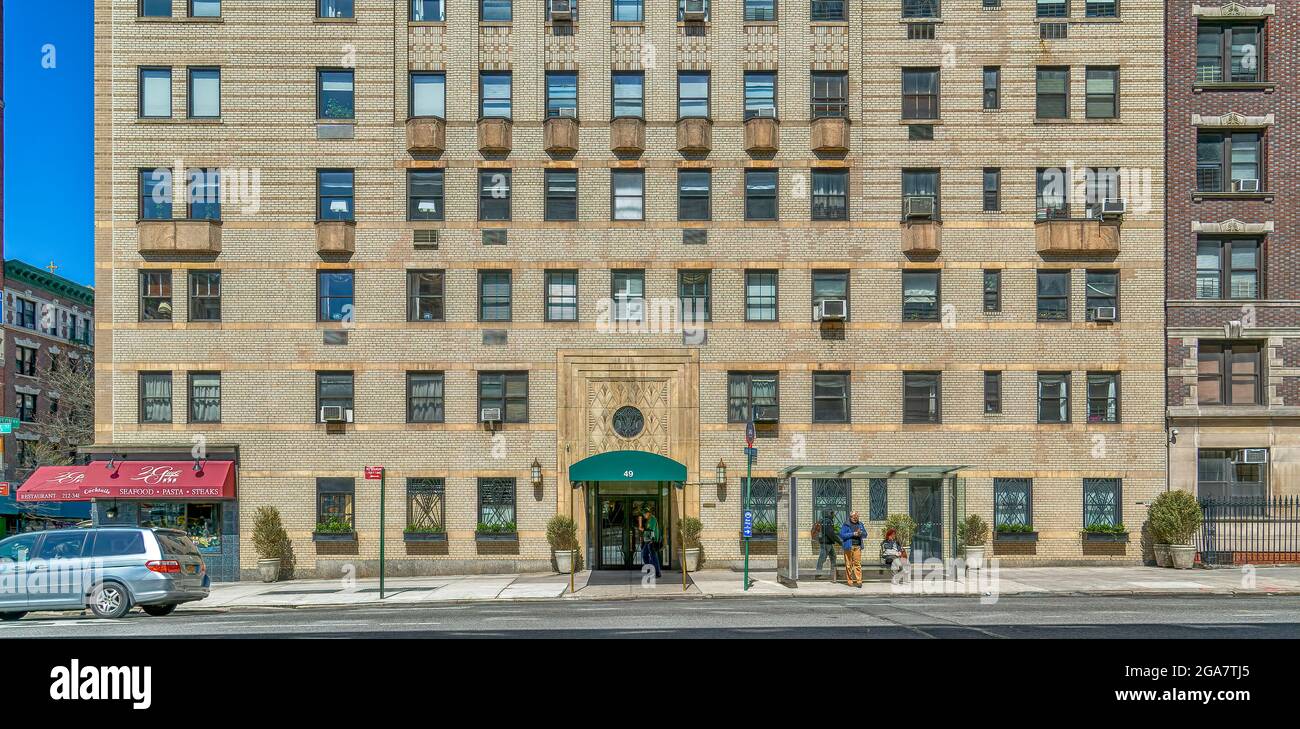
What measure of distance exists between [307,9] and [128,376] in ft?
43.7

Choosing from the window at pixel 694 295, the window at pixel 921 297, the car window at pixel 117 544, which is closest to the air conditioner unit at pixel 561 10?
the window at pixel 694 295

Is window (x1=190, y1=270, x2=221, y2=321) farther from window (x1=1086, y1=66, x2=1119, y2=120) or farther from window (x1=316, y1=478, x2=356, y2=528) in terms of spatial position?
window (x1=1086, y1=66, x2=1119, y2=120)

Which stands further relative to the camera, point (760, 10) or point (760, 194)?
point (760, 10)

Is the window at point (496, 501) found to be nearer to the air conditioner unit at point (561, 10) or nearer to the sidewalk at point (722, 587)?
the sidewalk at point (722, 587)

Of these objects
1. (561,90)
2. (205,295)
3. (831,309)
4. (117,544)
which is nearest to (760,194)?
(831,309)

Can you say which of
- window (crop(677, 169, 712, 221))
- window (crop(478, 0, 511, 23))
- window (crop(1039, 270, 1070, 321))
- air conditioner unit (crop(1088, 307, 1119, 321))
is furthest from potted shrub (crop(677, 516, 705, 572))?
window (crop(478, 0, 511, 23))

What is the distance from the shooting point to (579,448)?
31281 mm

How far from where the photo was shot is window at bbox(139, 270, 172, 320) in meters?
31.5

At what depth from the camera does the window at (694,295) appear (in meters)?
31.7

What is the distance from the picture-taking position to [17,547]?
19406 millimetres

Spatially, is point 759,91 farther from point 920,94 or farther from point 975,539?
point 975,539

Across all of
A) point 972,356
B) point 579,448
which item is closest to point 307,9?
point 579,448

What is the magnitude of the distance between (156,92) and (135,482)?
1274 cm

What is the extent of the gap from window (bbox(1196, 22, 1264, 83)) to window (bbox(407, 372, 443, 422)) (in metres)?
27.3
